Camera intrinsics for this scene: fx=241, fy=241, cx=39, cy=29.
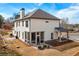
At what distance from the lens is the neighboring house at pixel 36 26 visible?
11.2 ft

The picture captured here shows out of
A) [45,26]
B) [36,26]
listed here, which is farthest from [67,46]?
[36,26]

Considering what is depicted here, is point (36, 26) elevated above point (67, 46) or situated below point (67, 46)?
above

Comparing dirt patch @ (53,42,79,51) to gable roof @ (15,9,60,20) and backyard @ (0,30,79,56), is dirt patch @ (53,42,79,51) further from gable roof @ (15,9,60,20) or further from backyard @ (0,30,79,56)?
gable roof @ (15,9,60,20)

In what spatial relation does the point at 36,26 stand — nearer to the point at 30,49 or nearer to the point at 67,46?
the point at 30,49

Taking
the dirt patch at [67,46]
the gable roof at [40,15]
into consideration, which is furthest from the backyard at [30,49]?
the gable roof at [40,15]

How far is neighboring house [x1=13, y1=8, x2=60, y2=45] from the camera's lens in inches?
134

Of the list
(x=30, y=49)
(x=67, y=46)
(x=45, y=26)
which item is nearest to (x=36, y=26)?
(x=45, y=26)

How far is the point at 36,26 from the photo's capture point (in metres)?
3.42

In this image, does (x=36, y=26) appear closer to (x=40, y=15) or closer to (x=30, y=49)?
(x=40, y=15)

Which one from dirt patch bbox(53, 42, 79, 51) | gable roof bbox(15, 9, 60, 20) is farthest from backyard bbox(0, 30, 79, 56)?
gable roof bbox(15, 9, 60, 20)

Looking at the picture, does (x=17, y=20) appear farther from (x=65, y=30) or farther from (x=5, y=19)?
(x=65, y=30)

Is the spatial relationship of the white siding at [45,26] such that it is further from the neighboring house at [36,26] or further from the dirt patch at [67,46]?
the dirt patch at [67,46]

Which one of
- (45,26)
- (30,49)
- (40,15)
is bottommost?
(30,49)

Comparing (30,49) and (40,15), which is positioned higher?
(40,15)
